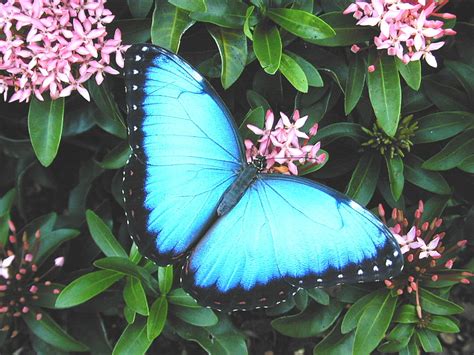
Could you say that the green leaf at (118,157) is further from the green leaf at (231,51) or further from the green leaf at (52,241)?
the green leaf at (231,51)

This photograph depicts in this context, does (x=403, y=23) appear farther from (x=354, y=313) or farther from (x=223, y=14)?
(x=354, y=313)

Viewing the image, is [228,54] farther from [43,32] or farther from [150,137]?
[43,32]

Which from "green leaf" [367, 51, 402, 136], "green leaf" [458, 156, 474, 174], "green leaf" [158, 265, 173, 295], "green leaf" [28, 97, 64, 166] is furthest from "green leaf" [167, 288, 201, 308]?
"green leaf" [458, 156, 474, 174]

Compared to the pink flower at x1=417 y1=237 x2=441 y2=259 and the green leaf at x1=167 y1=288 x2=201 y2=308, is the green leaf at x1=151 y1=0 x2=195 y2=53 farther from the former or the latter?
the pink flower at x1=417 y1=237 x2=441 y2=259

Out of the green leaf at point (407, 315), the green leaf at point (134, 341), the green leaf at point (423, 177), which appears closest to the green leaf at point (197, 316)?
the green leaf at point (134, 341)

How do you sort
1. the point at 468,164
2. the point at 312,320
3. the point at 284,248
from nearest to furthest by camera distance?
the point at 284,248
the point at 468,164
the point at 312,320

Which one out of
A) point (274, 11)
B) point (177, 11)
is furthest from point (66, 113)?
point (274, 11)

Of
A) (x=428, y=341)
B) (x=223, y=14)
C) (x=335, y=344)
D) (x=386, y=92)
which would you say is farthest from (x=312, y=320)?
(x=223, y=14)
